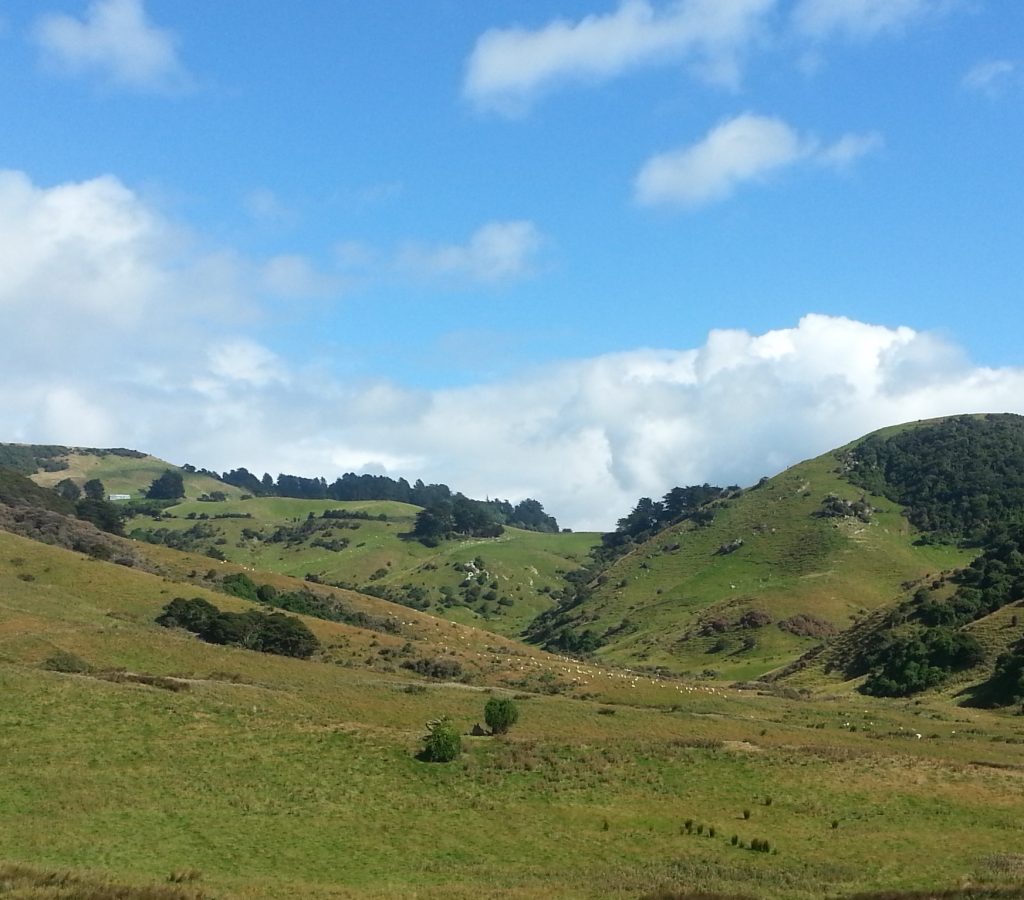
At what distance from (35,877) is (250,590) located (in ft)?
260

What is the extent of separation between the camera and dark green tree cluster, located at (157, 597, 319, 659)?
74875 mm

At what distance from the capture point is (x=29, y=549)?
91250mm

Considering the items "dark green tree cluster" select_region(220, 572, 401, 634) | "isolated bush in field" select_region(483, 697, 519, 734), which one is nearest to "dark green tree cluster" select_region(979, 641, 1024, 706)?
"isolated bush in field" select_region(483, 697, 519, 734)

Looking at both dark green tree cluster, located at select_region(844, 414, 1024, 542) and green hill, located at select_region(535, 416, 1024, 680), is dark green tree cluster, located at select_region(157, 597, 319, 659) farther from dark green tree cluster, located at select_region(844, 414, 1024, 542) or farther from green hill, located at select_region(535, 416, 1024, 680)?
dark green tree cluster, located at select_region(844, 414, 1024, 542)

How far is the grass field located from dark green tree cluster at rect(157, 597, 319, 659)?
10563mm

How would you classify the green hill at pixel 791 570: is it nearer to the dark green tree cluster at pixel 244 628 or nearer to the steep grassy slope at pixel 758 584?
the steep grassy slope at pixel 758 584

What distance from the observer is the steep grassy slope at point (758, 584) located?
434 feet

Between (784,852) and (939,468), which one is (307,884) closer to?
(784,852)

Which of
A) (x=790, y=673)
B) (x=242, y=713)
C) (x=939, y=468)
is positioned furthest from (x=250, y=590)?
(x=939, y=468)

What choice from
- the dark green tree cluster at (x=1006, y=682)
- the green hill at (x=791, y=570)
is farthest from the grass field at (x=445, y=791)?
the green hill at (x=791, y=570)

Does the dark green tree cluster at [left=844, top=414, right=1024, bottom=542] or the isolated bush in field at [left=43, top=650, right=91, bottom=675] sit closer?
the isolated bush in field at [left=43, top=650, right=91, bottom=675]

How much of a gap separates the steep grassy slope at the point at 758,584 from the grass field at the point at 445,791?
69082mm

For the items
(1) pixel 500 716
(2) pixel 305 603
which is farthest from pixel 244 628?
(1) pixel 500 716

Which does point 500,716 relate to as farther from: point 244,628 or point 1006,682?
point 1006,682
